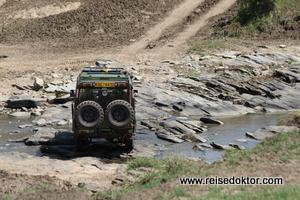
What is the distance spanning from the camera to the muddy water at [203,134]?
52.3 ft

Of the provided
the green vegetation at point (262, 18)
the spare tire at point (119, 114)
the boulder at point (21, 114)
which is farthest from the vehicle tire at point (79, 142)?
the green vegetation at point (262, 18)

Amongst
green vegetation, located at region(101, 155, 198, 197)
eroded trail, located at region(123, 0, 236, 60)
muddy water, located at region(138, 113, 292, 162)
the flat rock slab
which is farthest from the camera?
eroded trail, located at region(123, 0, 236, 60)

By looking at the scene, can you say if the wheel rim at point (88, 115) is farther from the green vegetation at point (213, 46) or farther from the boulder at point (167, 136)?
the green vegetation at point (213, 46)

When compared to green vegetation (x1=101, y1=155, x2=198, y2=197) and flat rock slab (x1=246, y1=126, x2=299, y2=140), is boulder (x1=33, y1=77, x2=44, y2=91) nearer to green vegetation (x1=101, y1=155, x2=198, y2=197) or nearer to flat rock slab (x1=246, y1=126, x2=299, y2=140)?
flat rock slab (x1=246, y1=126, x2=299, y2=140)

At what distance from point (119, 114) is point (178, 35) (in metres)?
25.9

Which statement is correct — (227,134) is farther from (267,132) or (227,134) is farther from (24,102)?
(24,102)

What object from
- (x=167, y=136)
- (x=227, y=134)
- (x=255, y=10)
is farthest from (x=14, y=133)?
(x=255, y=10)

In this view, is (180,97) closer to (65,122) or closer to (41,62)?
(65,122)

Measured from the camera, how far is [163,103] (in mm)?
24188

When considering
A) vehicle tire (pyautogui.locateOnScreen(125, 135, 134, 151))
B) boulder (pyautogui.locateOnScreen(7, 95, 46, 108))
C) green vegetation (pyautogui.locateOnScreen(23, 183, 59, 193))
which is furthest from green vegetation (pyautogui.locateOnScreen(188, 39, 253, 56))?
green vegetation (pyautogui.locateOnScreen(23, 183, 59, 193))

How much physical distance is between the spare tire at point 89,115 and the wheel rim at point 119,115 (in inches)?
17.2

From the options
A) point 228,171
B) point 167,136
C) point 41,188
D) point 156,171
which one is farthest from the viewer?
point 167,136

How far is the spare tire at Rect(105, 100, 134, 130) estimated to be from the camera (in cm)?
1457

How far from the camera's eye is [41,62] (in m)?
32.5
